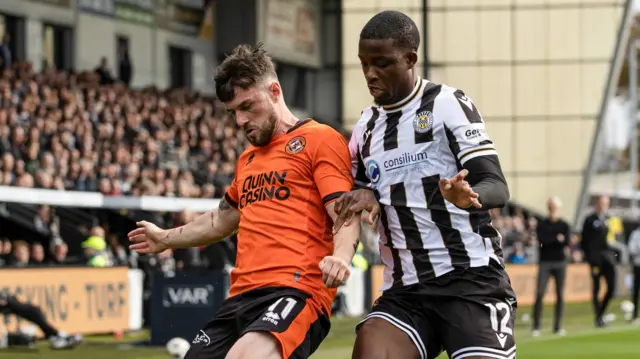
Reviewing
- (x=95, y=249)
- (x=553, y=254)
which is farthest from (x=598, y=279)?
(x=95, y=249)

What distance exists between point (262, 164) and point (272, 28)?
35839 millimetres

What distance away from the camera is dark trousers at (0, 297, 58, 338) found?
16.3 meters

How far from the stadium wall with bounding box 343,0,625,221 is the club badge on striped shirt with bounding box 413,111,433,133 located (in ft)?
141

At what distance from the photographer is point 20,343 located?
54.3 ft

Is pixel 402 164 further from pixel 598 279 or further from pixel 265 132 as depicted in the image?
pixel 598 279

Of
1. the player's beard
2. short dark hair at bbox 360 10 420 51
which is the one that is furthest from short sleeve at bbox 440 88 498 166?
the player's beard

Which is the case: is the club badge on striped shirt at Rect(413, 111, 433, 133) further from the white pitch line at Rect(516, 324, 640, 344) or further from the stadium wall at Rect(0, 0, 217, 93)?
the stadium wall at Rect(0, 0, 217, 93)

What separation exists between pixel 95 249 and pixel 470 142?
14683 millimetres

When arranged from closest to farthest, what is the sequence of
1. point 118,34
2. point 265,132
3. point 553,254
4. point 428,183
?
point 428,183
point 265,132
point 553,254
point 118,34

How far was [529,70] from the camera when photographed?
162ft

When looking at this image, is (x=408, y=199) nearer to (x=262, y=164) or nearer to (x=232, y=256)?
(x=262, y=164)

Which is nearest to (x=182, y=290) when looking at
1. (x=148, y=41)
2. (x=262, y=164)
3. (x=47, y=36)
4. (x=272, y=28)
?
(x=262, y=164)

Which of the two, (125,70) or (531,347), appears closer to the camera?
(531,347)

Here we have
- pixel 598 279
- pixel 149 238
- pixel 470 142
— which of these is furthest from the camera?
pixel 598 279
